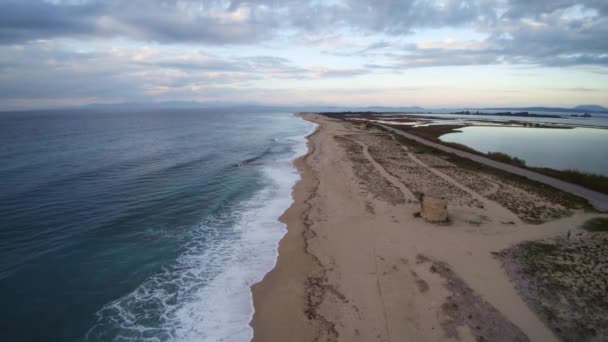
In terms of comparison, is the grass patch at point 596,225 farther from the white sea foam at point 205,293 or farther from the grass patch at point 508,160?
the grass patch at point 508,160

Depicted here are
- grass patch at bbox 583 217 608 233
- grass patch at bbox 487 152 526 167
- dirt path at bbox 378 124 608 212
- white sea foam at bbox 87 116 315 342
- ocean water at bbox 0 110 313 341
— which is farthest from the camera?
grass patch at bbox 487 152 526 167

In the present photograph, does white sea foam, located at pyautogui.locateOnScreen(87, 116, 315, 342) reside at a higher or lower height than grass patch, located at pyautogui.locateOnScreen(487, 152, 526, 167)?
lower

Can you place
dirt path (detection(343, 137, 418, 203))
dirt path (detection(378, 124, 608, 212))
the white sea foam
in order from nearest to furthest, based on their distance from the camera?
the white sea foam, dirt path (detection(378, 124, 608, 212)), dirt path (detection(343, 137, 418, 203))

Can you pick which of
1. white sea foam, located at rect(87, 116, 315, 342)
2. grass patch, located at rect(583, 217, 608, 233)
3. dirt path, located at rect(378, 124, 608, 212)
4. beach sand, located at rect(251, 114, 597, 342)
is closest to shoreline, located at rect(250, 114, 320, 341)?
beach sand, located at rect(251, 114, 597, 342)

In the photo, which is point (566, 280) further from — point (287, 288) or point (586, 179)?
point (586, 179)

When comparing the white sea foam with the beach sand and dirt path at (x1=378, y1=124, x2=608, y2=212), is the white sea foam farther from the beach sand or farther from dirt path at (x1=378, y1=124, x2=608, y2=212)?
dirt path at (x1=378, y1=124, x2=608, y2=212)

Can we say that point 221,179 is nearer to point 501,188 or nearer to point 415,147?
point 501,188

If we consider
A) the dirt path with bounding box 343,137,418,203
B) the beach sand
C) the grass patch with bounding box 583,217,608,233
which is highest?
the dirt path with bounding box 343,137,418,203

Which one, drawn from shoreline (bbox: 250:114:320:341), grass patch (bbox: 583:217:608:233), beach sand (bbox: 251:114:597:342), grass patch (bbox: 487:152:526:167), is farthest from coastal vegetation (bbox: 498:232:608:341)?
grass patch (bbox: 487:152:526:167)

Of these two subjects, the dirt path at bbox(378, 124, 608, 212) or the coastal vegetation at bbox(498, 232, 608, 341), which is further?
the dirt path at bbox(378, 124, 608, 212)
